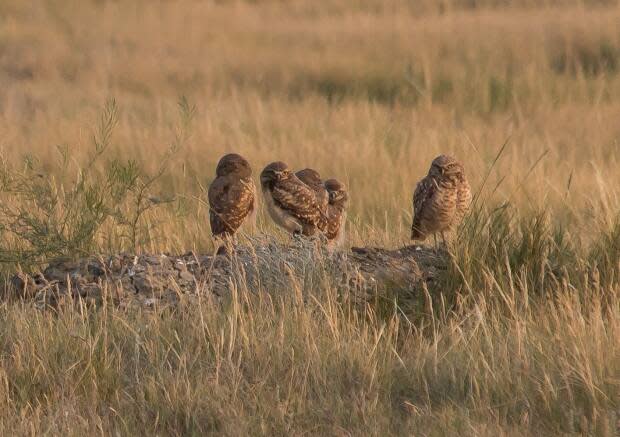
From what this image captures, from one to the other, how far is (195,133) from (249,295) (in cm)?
611

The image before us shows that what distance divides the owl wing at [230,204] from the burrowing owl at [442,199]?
1.07 metres

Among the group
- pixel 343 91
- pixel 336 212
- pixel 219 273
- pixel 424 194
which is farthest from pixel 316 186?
pixel 343 91

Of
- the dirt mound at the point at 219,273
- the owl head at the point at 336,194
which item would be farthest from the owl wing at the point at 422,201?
the owl head at the point at 336,194

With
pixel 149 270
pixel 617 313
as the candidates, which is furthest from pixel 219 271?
pixel 617 313

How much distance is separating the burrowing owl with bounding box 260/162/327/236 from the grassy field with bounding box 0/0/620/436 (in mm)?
271

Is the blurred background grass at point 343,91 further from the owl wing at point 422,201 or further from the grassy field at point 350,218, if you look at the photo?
the owl wing at point 422,201

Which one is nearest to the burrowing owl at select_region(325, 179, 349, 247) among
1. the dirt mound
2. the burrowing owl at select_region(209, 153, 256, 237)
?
the burrowing owl at select_region(209, 153, 256, 237)

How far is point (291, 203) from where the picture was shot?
752 centimetres

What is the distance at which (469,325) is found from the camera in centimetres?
571

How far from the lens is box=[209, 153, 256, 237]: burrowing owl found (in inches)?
295

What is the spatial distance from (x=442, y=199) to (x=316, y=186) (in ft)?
3.63

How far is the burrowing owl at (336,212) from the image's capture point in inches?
302

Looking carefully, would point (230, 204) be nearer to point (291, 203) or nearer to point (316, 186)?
point (291, 203)

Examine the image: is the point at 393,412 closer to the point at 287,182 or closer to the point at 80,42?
the point at 287,182
